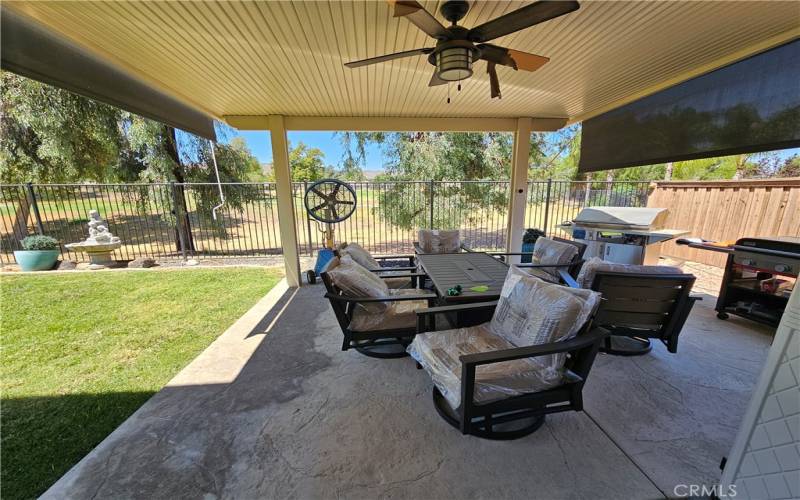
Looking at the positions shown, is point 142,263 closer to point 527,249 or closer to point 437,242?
point 437,242

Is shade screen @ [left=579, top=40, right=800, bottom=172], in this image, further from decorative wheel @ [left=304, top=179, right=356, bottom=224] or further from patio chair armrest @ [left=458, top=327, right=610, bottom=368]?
decorative wheel @ [left=304, top=179, right=356, bottom=224]

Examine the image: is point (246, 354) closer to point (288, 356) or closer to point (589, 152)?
point (288, 356)

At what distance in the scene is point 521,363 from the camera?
1.81m

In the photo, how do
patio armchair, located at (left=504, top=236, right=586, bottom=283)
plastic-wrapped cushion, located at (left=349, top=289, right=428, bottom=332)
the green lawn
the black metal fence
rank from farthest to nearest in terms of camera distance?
the black metal fence < patio armchair, located at (left=504, top=236, right=586, bottom=283) < plastic-wrapped cushion, located at (left=349, top=289, right=428, bottom=332) < the green lawn

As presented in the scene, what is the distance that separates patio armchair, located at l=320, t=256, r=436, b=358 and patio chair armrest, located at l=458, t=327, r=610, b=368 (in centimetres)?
82

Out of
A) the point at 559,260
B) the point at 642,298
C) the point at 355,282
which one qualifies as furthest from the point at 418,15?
the point at 559,260

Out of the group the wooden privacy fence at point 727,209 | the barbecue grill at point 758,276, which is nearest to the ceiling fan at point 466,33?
the barbecue grill at point 758,276

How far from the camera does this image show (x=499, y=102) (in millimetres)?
3859

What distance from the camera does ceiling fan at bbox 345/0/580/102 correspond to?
1.47 meters

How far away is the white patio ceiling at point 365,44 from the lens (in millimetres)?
1852

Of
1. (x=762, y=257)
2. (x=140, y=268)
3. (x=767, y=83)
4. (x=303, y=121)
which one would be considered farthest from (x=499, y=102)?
(x=140, y=268)

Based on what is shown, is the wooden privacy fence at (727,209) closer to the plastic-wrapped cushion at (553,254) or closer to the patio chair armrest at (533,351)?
the plastic-wrapped cushion at (553,254)

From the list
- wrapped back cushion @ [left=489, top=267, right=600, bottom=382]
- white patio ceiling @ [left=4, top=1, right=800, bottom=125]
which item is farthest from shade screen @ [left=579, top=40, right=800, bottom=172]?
wrapped back cushion @ [left=489, top=267, right=600, bottom=382]

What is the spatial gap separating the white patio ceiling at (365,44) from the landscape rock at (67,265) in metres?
4.94
